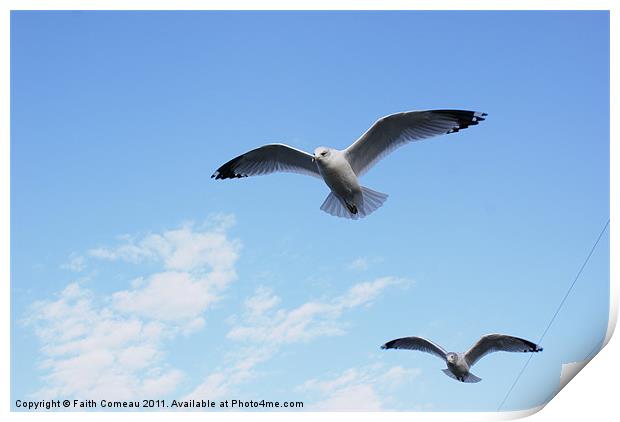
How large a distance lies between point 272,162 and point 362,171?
1.00ft

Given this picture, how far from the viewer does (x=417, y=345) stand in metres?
2.81

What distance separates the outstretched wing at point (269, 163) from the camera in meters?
2.64

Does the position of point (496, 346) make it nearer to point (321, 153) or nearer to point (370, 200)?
point (370, 200)

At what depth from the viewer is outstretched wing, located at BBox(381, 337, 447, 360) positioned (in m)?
2.78

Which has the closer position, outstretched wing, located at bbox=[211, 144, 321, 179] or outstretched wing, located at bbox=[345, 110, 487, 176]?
outstretched wing, located at bbox=[345, 110, 487, 176]

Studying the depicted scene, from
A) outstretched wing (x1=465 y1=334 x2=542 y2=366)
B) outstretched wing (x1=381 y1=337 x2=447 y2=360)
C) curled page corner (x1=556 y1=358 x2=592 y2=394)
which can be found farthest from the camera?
outstretched wing (x1=381 y1=337 x2=447 y2=360)

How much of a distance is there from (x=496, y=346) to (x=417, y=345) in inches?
10.0

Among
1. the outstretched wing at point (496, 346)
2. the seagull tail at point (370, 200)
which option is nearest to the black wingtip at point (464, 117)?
the seagull tail at point (370, 200)

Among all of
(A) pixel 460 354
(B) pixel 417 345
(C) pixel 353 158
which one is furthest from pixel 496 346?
(C) pixel 353 158

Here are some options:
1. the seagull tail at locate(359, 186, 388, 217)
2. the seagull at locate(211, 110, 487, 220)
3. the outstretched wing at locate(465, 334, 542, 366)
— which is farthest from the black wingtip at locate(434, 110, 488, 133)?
the outstretched wing at locate(465, 334, 542, 366)

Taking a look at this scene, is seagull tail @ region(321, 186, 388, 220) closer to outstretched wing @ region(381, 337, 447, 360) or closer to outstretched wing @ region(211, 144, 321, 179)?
outstretched wing @ region(211, 144, 321, 179)
